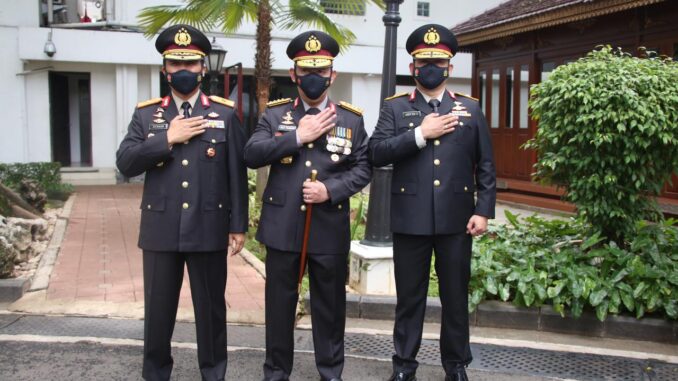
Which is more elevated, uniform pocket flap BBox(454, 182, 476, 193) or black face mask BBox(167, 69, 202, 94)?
black face mask BBox(167, 69, 202, 94)

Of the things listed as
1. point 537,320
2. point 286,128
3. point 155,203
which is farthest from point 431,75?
point 537,320

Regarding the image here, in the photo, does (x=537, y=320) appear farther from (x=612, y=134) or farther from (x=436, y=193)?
(x=436, y=193)

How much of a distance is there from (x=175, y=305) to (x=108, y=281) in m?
2.86

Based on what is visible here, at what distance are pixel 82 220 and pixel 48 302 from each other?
15.6ft

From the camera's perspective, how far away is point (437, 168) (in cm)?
389

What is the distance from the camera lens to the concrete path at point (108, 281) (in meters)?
5.42

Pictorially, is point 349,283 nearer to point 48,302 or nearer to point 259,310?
point 259,310

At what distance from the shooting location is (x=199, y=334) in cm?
378

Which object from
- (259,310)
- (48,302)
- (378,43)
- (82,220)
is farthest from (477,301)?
(378,43)

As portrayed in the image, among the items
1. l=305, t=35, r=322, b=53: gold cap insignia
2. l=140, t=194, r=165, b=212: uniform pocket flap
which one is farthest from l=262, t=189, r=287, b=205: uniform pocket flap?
l=305, t=35, r=322, b=53: gold cap insignia

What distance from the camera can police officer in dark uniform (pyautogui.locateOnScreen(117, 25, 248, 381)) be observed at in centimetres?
364

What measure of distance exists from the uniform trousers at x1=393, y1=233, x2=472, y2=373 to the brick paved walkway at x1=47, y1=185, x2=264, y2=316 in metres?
1.80

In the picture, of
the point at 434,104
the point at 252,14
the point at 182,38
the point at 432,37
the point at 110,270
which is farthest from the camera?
the point at 252,14

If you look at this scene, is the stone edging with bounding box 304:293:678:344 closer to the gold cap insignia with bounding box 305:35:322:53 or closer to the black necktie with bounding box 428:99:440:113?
the black necktie with bounding box 428:99:440:113
